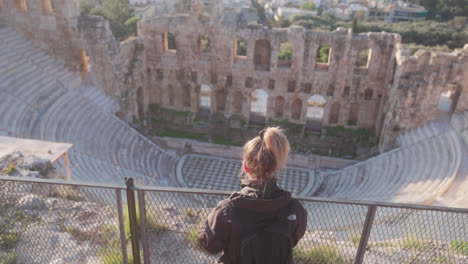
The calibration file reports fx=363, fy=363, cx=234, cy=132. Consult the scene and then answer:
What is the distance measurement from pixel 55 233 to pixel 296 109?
54.5 ft

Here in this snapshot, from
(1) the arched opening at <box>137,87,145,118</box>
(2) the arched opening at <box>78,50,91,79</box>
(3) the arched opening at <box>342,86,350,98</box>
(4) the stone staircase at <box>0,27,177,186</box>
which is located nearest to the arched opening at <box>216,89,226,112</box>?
(1) the arched opening at <box>137,87,145,118</box>

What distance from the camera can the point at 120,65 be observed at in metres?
18.5

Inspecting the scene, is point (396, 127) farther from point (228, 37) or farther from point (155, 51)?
point (155, 51)

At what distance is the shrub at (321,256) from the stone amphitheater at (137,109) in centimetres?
765

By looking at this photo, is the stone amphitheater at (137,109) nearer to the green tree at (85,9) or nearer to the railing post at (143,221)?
the railing post at (143,221)

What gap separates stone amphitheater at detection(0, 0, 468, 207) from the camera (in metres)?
13.4

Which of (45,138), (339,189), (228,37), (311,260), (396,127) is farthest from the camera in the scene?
(228,37)

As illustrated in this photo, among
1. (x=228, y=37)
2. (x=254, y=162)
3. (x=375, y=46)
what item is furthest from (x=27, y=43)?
(x=254, y=162)

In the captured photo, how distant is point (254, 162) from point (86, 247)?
368 cm

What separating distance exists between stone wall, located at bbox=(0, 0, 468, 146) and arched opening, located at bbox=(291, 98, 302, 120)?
6 cm

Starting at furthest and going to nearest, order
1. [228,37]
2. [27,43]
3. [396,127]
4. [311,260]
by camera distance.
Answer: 1. [228,37]
2. [27,43]
3. [396,127]
4. [311,260]

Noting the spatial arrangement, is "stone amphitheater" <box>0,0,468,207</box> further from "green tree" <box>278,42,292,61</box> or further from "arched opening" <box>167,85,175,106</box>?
"green tree" <box>278,42,292,61</box>

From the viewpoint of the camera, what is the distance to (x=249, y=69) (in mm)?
19766

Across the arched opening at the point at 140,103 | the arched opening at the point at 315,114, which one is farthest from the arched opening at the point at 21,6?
the arched opening at the point at 315,114
